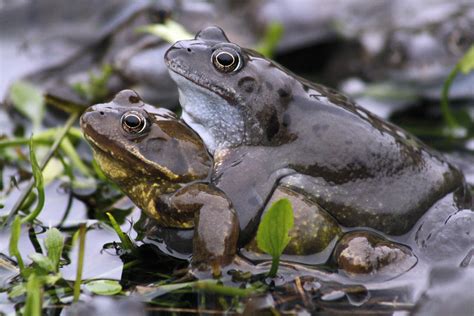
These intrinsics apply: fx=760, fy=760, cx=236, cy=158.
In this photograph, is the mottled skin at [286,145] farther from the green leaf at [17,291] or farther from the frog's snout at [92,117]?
the green leaf at [17,291]

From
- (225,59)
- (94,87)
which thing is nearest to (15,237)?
(225,59)

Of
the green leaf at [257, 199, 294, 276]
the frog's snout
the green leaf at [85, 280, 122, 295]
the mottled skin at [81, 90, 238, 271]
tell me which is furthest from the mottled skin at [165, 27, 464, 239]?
the green leaf at [85, 280, 122, 295]

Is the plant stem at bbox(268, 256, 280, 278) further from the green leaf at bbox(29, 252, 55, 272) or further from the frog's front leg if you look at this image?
the green leaf at bbox(29, 252, 55, 272)

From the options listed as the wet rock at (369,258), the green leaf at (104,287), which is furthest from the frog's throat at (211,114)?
the green leaf at (104,287)

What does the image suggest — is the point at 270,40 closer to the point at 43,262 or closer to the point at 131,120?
the point at 131,120

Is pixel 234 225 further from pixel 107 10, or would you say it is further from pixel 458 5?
pixel 458 5
